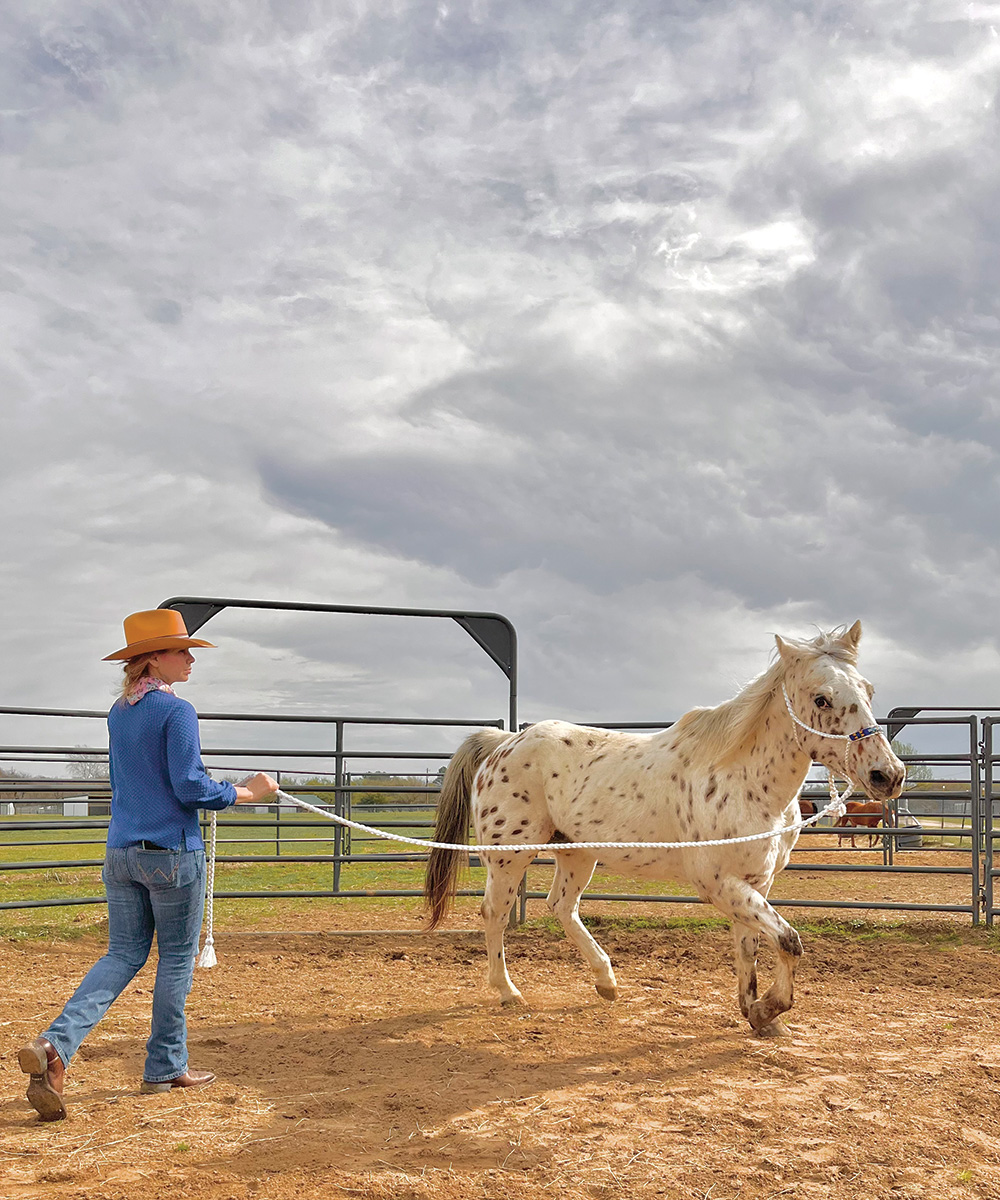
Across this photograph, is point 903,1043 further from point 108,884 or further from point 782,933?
point 108,884

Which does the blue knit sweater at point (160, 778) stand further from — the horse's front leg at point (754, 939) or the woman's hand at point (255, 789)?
the horse's front leg at point (754, 939)

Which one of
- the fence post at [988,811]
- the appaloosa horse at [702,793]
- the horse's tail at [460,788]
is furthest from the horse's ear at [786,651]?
the fence post at [988,811]

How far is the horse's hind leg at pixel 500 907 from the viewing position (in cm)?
510

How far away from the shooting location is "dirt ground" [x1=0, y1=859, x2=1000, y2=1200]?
2877 mm

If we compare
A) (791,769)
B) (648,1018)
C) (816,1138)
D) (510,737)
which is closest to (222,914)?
(510,737)

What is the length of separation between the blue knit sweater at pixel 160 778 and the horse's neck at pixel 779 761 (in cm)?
238

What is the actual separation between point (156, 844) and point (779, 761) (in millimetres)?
2685

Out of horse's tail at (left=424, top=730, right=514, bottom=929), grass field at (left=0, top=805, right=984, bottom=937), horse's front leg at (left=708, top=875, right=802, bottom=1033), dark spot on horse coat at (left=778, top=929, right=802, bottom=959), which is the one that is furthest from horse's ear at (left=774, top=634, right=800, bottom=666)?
grass field at (left=0, top=805, right=984, bottom=937)

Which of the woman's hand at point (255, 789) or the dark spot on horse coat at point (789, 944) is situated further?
the dark spot on horse coat at point (789, 944)

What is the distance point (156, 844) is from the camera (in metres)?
3.51

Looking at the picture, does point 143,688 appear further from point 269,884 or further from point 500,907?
point 269,884

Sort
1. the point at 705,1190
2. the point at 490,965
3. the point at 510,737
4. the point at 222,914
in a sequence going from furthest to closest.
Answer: the point at 222,914
the point at 510,737
the point at 490,965
the point at 705,1190

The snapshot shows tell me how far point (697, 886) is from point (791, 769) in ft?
2.27

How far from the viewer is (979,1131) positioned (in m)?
3.27
